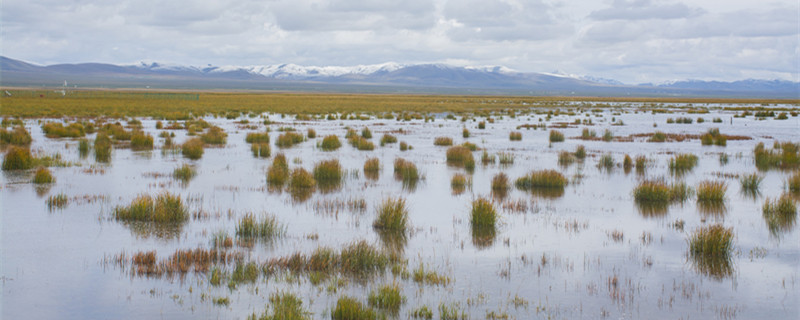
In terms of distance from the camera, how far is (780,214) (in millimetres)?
12750

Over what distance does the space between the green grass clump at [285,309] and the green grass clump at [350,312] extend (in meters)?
0.29

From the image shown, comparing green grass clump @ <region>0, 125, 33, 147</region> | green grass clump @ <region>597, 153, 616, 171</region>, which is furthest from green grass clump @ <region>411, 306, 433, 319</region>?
green grass clump @ <region>0, 125, 33, 147</region>

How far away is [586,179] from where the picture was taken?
58.2ft

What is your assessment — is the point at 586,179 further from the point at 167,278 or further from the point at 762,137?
the point at 762,137

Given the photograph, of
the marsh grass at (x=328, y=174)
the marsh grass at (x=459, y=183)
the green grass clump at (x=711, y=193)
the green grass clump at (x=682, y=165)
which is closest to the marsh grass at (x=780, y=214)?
the green grass clump at (x=711, y=193)

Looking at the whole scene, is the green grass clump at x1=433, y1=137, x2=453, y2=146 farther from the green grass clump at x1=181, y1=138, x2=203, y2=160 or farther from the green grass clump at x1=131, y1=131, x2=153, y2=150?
the green grass clump at x1=131, y1=131, x2=153, y2=150

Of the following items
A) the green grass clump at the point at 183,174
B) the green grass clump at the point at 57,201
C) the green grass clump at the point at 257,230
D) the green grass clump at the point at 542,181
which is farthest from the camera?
the green grass clump at the point at 183,174

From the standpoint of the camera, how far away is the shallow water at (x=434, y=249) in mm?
7266

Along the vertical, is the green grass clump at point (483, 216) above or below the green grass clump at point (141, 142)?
below

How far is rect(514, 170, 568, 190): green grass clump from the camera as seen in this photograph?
53.1ft

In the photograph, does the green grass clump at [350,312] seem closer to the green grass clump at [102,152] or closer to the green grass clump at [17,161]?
the green grass clump at [17,161]

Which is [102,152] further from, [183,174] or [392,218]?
[392,218]

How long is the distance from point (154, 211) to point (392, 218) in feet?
13.8

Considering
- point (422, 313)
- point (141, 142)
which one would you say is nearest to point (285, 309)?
point (422, 313)
